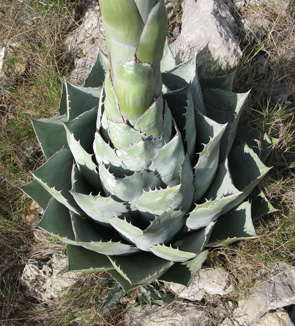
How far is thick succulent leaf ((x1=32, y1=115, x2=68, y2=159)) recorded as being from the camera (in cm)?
172

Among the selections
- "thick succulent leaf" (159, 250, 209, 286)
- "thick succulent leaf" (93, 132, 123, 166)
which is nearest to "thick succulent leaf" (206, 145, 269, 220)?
"thick succulent leaf" (159, 250, 209, 286)

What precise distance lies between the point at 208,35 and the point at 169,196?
5.40ft

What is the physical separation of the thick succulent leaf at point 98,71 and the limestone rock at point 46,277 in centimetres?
109

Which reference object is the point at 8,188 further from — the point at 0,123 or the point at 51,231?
the point at 51,231

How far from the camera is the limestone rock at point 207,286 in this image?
6.55 feet

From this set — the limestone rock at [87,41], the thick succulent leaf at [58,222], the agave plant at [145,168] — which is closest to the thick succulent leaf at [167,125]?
the agave plant at [145,168]

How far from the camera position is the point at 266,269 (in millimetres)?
1985

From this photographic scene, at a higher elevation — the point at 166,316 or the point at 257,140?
the point at 257,140

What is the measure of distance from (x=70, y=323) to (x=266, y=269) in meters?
1.19

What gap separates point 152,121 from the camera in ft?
4.00

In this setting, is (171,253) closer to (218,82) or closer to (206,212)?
(206,212)

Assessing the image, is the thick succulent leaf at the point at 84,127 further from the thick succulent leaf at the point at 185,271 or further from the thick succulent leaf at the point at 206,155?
the thick succulent leaf at the point at 185,271

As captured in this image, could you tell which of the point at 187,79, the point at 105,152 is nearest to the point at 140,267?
the point at 105,152

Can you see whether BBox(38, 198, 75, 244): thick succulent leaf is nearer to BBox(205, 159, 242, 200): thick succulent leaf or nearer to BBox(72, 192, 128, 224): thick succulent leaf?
BBox(72, 192, 128, 224): thick succulent leaf
